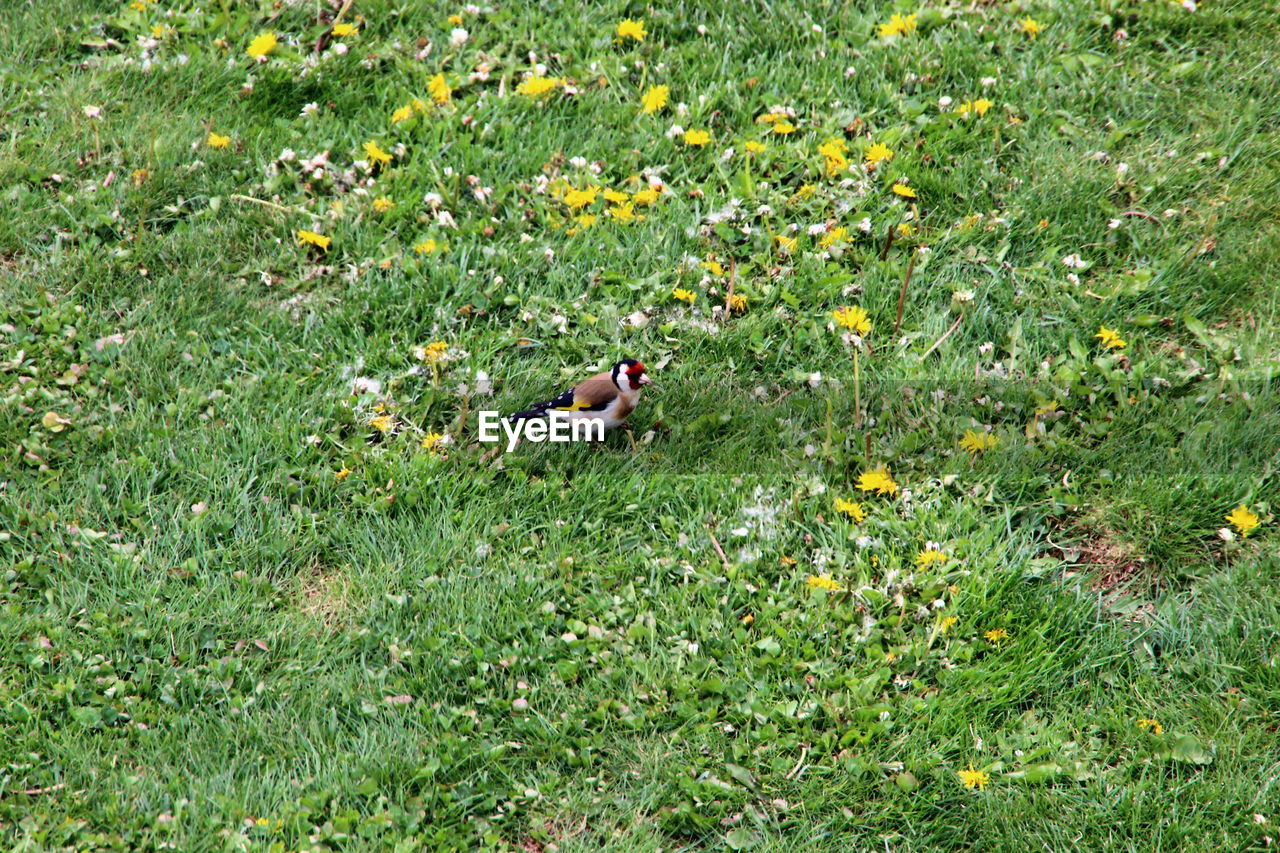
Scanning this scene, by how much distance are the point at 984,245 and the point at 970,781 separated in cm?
245

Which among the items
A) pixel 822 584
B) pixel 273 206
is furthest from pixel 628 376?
pixel 273 206

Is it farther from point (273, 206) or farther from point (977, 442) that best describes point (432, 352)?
point (977, 442)

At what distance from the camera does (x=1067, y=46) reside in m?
5.58

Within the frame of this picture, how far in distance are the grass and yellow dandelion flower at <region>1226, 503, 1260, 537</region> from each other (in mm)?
47

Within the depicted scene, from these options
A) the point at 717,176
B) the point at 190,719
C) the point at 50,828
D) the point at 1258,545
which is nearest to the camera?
the point at 50,828

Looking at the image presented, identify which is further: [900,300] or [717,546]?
[900,300]

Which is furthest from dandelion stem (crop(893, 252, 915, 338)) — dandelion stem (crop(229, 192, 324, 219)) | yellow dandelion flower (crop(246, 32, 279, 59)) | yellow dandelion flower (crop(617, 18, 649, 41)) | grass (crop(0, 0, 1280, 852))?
yellow dandelion flower (crop(246, 32, 279, 59))

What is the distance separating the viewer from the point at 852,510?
3.97 meters

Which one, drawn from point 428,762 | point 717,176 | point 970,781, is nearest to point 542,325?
point 717,176

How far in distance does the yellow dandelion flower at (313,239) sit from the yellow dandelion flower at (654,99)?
1606 mm

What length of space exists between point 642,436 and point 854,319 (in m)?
0.95

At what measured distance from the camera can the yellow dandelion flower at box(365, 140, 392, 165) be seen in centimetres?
522

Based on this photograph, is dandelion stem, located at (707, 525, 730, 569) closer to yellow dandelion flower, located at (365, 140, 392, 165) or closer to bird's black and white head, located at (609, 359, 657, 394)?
bird's black and white head, located at (609, 359, 657, 394)

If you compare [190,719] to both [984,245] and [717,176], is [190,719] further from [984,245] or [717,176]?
[984,245]
